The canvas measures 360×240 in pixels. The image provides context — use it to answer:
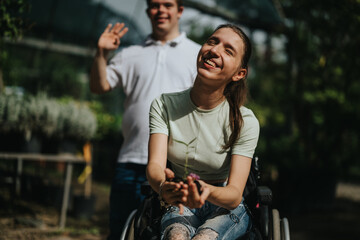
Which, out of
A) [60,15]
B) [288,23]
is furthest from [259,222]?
[60,15]

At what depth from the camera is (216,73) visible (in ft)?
6.20

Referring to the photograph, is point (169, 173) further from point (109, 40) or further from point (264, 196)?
point (109, 40)

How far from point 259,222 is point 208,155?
17.3 inches

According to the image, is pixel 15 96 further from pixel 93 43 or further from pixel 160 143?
pixel 93 43

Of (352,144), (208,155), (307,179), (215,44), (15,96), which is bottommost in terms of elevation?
(307,179)

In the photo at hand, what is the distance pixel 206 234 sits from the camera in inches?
68.7

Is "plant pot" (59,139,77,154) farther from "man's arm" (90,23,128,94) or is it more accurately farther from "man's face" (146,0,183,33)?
"man's face" (146,0,183,33)

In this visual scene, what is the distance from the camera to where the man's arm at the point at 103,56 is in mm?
2494

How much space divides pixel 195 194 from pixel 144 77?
1.21 metres

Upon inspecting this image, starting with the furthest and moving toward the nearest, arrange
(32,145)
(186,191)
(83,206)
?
1. (83,206)
2. (32,145)
3. (186,191)

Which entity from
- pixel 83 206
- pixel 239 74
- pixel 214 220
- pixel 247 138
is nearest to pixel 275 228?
pixel 214 220

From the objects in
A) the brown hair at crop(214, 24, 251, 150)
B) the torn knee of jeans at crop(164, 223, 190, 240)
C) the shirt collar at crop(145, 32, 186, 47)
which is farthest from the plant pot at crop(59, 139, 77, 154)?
the torn knee of jeans at crop(164, 223, 190, 240)

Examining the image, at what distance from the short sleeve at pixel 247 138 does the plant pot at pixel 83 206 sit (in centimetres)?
391

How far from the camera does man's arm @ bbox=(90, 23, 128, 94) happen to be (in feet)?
8.18
